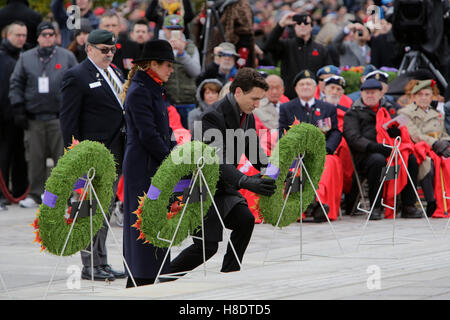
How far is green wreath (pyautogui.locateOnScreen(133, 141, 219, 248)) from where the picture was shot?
7332mm

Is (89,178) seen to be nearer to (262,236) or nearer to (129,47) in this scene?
(262,236)

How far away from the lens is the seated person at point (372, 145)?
1260cm

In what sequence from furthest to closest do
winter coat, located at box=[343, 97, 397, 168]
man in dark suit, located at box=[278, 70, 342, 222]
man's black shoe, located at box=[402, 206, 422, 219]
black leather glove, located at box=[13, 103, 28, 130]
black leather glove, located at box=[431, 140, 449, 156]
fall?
black leather glove, located at box=[13, 103, 28, 130]
black leather glove, located at box=[431, 140, 449, 156]
winter coat, located at box=[343, 97, 397, 168]
man in dark suit, located at box=[278, 70, 342, 222]
man's black shoe, located at box=[402, 206, 422, 219]

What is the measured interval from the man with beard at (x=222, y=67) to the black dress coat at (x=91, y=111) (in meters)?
5.48

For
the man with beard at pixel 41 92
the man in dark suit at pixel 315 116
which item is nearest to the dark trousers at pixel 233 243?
the man in dark suit at pixel 315 116

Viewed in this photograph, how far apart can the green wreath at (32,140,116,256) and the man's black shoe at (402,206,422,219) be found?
5965 mm

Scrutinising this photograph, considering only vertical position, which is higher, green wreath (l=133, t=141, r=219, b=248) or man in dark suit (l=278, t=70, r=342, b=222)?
green wreath (l=133, t=141, r=219, b=248)

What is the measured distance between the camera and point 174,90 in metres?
14.3

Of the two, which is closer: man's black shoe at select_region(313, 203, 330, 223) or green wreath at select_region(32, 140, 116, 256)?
green wreath at select_region(32, 140, 116, 256)

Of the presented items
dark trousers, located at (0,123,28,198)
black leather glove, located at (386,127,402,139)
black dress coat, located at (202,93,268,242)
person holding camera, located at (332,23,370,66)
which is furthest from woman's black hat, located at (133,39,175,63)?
person holding camera, located at (332,23,370,66)

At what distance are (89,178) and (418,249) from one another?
3.38m

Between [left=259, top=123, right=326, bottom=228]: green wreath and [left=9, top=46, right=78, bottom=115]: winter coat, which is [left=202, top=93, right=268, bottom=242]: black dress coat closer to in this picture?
[left=259, top=123, right=326, bottom=228]: green wreath

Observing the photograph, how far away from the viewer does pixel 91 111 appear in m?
8.68
